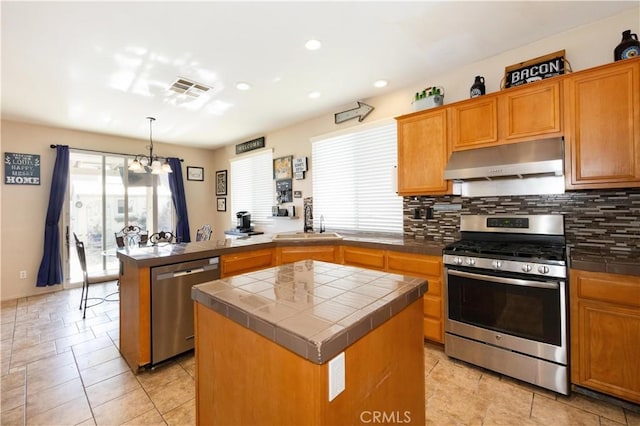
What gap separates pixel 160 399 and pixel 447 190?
2879mm

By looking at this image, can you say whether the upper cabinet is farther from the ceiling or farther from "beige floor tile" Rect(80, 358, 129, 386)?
"beige floor tile" Rect(80, 358, 129, 386)

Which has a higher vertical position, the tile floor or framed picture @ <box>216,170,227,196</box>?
framed picture @ <box>216,170,227,196</box>

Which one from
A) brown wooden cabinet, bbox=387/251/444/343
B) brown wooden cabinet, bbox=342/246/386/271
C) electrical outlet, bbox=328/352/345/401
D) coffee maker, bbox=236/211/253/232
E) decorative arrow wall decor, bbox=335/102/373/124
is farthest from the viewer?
coffee maker, bbox=236/211/253/232

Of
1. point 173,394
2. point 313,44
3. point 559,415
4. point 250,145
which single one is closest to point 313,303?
point 173,394

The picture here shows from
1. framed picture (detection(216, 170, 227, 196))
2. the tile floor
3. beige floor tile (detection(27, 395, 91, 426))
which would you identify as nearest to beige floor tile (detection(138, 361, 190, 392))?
the tile floor

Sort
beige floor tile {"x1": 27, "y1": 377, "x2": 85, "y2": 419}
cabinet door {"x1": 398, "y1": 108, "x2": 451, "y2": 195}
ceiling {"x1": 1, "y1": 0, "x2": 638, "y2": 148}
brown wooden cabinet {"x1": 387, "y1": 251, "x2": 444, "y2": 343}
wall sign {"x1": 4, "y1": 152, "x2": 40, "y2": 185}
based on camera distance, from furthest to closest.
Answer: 1. wall sign {"x1": 4, "y1": 152, "x2": 40, "y2": 185}
2. cabinet door {"x1": 398, "y1": 108, "x2": 451, "y2": 195}
3. brown wooden cabinet {"x1": 387, "y1": 251, "x2": 444, "y2": 343}
4. ceiling {"x1": 1, "y1": 0, "x2": 638, "y2": 148}
5. beige floor tile {"x1": 27, "y1": 377, "x2": 85, "y2": 419}

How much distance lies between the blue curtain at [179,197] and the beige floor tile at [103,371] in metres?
3.59

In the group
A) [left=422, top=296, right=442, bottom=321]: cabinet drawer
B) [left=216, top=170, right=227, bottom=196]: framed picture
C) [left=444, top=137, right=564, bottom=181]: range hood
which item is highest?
[left=216, top=170, right=227, bottom=196]: framed picture

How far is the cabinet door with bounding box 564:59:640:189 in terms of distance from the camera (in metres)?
1.91

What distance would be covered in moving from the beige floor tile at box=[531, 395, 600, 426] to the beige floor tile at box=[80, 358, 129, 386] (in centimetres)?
300

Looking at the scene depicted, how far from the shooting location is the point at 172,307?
2359 mm

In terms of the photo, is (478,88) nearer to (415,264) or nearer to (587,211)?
(587,211)

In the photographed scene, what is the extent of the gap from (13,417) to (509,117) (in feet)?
13.6

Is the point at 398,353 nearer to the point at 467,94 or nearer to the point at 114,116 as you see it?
the point at 467,94
